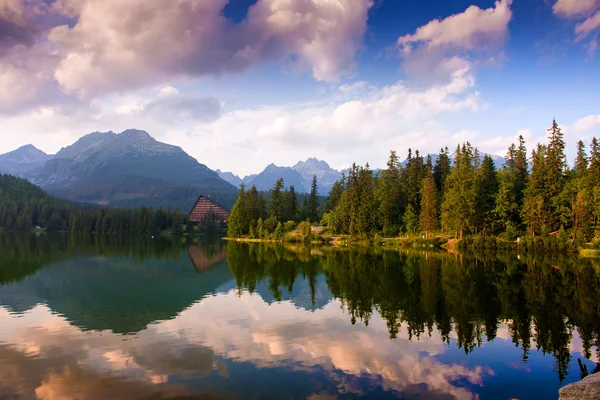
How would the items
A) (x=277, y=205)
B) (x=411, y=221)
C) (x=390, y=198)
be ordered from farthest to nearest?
(x=277, y=205) → (x=390, y=198) → (x=411, y=221)

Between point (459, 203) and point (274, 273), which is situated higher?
point (459, 203)

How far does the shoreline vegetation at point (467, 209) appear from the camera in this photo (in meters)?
76.9

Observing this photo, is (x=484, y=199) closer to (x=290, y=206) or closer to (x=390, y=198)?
(x=390, y=198)

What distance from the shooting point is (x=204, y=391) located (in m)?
14.9

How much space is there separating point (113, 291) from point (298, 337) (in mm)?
21577

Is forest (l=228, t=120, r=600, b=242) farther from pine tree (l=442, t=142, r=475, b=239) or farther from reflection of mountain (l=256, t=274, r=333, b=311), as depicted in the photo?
reflection of mountain (l=256, t=274, r=333, b=311)

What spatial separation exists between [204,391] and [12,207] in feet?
750

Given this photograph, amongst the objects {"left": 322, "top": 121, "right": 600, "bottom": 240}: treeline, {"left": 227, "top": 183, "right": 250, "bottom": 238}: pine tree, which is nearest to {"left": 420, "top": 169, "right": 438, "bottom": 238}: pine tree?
{"left": 322, "top": 121, "right": 600, "bottom": 240}: treeline

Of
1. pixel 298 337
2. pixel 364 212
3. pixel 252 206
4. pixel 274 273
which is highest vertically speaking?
pixel 252 206

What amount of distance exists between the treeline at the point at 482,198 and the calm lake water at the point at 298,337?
42.4 m

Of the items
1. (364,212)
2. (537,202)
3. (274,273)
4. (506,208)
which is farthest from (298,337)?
(364,212)

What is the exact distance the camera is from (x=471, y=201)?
284ft

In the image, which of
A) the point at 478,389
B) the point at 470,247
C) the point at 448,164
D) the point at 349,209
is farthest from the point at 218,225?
the point at 478,389

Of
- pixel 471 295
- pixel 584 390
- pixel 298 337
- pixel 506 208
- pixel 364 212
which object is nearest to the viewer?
pixel 584 390
